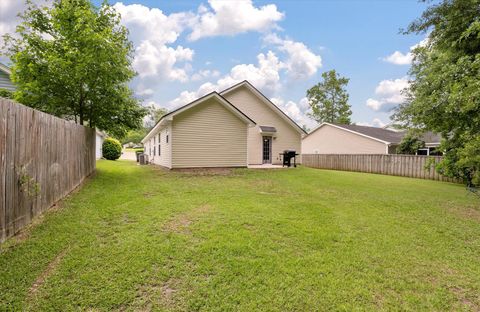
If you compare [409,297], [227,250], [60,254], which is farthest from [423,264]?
[60,254]

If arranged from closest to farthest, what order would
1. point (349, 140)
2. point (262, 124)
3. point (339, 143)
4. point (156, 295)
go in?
point (156, 295) → point (262, 124) → point (349, 140) → point (339, 143)

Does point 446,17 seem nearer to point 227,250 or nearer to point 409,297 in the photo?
point 409,297

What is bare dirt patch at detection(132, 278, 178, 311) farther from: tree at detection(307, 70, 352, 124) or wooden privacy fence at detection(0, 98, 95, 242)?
tree at detection(307, 70, 352, 124)

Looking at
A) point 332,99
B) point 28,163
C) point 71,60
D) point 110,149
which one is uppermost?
point 332,99

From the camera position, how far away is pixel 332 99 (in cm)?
3784

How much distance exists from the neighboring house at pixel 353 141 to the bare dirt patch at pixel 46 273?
2315cm

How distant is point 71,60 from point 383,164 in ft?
60.9

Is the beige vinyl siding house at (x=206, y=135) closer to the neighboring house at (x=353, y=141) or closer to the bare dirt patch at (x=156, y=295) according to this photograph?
the bare dirt patch at (x=156, y=295)

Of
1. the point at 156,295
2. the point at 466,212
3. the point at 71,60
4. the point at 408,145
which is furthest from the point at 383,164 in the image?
the point at 71,60

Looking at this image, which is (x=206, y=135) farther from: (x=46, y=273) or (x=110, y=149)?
(x=110, y=149)

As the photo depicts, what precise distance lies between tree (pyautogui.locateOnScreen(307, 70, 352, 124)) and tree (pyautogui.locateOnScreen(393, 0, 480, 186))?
29.3 metres

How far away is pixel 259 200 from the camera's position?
22.0 ft

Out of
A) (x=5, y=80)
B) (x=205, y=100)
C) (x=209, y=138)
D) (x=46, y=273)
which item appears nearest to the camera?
(x=46, y=273)

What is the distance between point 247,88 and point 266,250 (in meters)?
15.2
